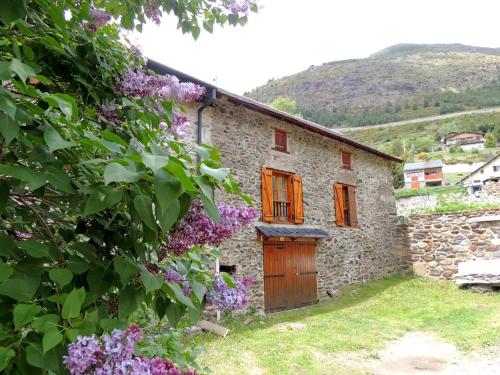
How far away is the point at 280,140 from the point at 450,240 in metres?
7.69

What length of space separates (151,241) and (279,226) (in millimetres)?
9403

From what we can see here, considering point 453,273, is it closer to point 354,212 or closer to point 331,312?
point 354,212

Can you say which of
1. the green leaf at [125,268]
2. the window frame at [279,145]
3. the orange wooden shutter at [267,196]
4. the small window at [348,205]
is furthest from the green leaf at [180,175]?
the small window at [348,205]

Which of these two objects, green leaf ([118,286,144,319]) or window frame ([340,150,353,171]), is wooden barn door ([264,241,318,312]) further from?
green leaf ([118,286,144,319])

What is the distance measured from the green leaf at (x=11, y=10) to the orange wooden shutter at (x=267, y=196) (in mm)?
8988

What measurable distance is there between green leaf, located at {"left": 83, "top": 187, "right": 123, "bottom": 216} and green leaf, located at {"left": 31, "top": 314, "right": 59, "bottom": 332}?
11.0 inches

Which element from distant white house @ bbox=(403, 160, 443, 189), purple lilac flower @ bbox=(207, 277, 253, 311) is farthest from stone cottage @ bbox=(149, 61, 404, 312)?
distant white house @ bbox=(403, 160, 443, 189)

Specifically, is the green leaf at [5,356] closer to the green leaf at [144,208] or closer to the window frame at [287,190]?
the green leaf at [144,208]

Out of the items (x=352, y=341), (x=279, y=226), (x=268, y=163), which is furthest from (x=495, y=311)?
(x=268, y=163)

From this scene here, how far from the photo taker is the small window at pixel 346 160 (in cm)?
1338

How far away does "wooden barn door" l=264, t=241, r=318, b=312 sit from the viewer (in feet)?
33.1

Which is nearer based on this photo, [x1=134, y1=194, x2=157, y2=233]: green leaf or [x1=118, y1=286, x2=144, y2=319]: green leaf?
[x1=134, y1=194, x2=157, y2=233]: green leaf

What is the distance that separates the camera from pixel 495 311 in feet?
30.6

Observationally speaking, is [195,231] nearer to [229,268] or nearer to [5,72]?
[5,72]
